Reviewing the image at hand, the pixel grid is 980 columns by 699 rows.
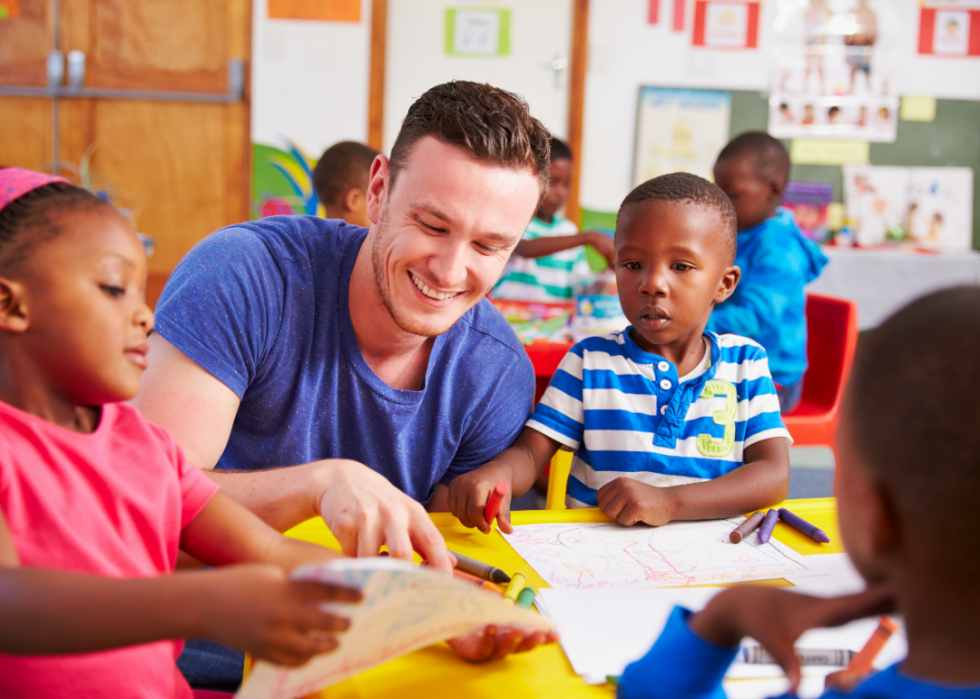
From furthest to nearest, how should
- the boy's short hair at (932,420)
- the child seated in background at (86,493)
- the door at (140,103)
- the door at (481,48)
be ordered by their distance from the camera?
the door at (481,48)
the door at (140,103)
the child seated in background at (86,493)
the boy's short hair at (932,420)

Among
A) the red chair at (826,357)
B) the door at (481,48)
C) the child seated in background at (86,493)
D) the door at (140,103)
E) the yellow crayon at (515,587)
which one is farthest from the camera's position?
the door at (481,48)

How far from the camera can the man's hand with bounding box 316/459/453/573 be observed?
78 cm

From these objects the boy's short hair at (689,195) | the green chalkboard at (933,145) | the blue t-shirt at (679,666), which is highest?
the green chalkboard at (933,145)

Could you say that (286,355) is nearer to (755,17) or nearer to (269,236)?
(269,236)

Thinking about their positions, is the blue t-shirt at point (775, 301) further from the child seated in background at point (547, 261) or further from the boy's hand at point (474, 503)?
the boy's hand at point (474, 503)

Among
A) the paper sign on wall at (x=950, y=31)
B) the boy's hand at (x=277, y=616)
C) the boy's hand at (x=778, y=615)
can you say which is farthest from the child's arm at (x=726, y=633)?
the paper sign on wall at (x=950, y=31)

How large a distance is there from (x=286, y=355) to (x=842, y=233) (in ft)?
13.4

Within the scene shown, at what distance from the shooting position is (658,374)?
4.18ft

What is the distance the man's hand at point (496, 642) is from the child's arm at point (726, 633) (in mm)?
118

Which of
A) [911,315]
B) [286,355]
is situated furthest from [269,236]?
[911,315]

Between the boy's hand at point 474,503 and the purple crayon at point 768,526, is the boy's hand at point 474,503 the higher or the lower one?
the higher one

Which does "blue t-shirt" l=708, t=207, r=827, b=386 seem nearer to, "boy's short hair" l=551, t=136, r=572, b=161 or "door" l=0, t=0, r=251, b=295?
"boy's short hair" l=551, t=136, r=572, b=161

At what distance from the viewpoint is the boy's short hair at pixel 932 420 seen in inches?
14.7

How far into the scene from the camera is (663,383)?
4.15 feet
